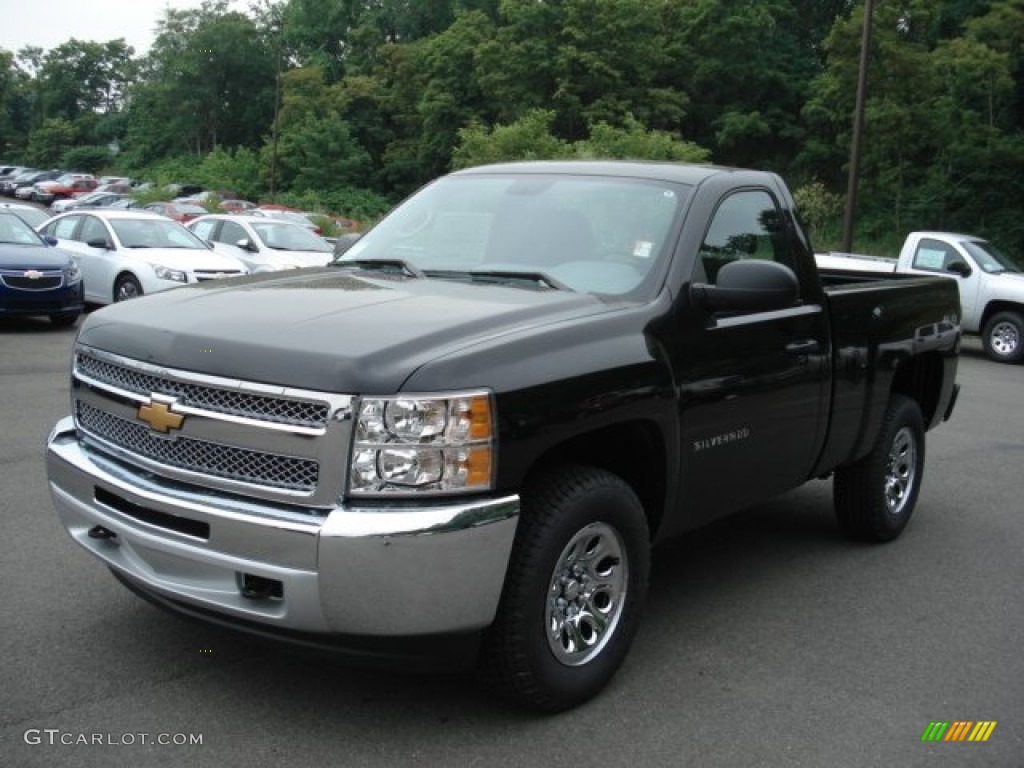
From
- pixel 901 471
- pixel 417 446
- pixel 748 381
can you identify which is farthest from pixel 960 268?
pixel 417 446

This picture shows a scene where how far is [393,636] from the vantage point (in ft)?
10.3

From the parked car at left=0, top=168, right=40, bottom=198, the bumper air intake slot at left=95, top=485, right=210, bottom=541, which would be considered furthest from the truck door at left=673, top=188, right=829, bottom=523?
the parked car at left=0, top=168, right=40, bottom=198

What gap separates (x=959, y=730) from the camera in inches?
144

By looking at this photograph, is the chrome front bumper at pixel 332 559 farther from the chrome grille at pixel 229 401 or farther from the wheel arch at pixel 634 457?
the wheel arch at pixel 634 457

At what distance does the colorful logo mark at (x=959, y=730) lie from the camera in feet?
11.8

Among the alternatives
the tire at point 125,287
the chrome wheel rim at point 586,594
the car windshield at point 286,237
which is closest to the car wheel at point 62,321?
the tire at point 125,287

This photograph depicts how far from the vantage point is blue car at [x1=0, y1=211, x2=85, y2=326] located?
13002 millimetres

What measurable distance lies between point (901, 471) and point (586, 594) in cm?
310

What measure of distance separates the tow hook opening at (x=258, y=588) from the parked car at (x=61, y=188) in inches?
2307

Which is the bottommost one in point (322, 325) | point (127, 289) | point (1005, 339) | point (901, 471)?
point (1005, 339)

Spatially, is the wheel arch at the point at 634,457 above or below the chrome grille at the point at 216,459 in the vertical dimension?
below

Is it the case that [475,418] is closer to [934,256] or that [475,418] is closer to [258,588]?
[258,588]

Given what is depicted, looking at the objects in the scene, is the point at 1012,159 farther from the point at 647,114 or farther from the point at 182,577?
the point at 182,577

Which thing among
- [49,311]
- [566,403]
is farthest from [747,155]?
[566,403]
